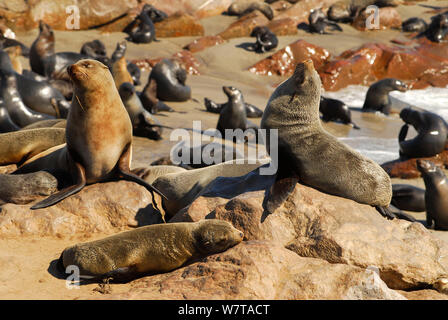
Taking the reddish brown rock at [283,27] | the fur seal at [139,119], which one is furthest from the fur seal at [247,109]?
the reddish brown rock at [283,27]

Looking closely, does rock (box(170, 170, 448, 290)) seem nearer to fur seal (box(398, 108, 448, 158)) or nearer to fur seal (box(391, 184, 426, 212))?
fur seal (box(391, 184, 426, 212))

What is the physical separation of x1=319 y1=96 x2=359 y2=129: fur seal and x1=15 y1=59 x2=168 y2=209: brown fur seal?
867cm

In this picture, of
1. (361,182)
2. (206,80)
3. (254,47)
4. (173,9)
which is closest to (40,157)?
(361,182)

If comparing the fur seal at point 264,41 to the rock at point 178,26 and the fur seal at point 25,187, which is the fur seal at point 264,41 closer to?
the rock at point 178,26

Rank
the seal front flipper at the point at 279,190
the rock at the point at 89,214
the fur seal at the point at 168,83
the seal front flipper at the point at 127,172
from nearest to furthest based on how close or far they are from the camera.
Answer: the seal front flipper at the point at 279,190 < the rock at the point at 89,214 < the seal front flipper at the point at 127,172 < the fur seal at the point at 168,83

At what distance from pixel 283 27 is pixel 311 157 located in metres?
18.6

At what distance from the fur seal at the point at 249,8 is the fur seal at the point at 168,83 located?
38.3 ft

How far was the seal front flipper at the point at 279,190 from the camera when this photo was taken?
4.15 m

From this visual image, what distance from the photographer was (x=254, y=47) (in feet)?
65.8

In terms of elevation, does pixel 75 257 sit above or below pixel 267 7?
above
